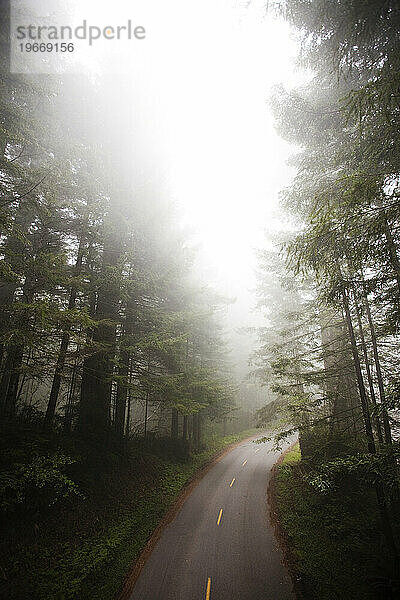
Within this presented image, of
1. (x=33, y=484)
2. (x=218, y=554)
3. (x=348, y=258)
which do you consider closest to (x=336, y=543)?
(x=218, y=554)

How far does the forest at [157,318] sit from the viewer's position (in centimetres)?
588

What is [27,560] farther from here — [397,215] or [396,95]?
[396,95]

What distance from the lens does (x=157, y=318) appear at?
11953 mm

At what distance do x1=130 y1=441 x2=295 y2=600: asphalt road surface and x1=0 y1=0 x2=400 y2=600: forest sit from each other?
1.25 ft

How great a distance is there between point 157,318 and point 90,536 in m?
7.95

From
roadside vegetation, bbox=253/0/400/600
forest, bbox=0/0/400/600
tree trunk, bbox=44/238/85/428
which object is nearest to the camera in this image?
roadside vegetation, bbox=253/0/400/600

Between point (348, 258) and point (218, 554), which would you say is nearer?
point (348, 258)

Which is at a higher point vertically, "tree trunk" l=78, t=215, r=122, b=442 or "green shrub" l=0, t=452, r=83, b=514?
"tree trunk" l=78, t=215, r=122, b=442

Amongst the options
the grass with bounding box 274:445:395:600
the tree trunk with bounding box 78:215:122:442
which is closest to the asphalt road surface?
the grass with bounding box 274:445:395:600

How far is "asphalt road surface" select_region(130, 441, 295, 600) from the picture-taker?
6.39 metres

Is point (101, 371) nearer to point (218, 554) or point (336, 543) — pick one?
point (218, 554)

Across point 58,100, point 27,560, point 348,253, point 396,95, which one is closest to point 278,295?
point 348,253

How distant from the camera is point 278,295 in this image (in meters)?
20.7

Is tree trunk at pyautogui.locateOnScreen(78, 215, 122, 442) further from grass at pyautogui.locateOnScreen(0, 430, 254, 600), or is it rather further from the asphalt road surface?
the asphalt road surface
